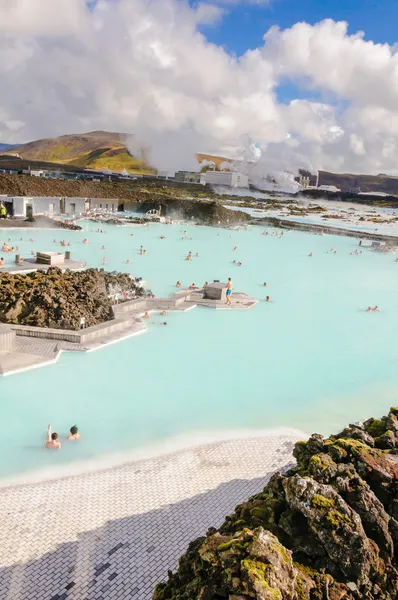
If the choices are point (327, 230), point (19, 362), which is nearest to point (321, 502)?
point (19, 362)

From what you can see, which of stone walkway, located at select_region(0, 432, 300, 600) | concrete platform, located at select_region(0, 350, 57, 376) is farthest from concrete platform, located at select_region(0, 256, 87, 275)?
stone walkway, located at select_region(0, 432, 300, 600)

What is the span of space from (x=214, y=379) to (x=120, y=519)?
666cm

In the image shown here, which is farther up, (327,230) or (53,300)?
(327,230)

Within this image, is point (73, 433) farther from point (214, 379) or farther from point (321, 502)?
point (321, 502)

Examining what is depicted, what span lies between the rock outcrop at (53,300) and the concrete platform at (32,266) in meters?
5.41

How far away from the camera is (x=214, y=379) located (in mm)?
13773

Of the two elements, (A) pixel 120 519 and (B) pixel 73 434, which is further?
(B) pixel 73 434

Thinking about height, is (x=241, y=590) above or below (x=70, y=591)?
above

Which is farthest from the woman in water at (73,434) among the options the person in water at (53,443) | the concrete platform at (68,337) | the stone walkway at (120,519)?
the concrete platform at (68,337)

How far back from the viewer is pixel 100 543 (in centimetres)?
682

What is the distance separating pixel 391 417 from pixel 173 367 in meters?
7.95

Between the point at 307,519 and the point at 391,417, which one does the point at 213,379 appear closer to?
the point at 391,417

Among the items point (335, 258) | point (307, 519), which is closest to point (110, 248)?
point (335, 258)

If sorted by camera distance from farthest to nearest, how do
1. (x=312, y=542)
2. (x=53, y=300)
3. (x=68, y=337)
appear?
(x=53, y=300) → (x=68, y=337) → (x=312, y=542)
